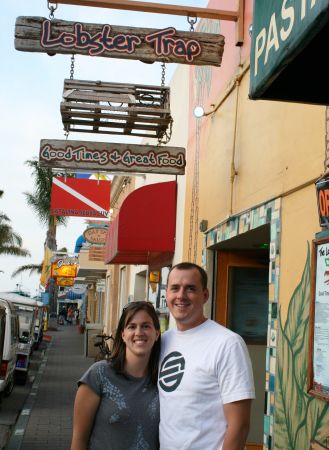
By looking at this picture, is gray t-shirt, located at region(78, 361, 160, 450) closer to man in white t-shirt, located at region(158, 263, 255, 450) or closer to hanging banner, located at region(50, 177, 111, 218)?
man in white t-shirt, located at region(158, 263, 255, 450)

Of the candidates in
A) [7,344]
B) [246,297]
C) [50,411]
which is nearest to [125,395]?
[246,297]

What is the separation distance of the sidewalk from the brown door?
3.00m

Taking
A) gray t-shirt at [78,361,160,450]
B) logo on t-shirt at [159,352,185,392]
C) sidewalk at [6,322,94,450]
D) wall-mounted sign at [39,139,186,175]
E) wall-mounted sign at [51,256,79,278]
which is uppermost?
wall-mounted sign at [39,139,186,175]

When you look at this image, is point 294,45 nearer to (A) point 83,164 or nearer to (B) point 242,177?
(B) point 242,177

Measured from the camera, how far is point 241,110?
6609 mm

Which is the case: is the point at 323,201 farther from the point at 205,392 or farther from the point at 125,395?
the point at 125,395

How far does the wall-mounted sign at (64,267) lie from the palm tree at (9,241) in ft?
73.8

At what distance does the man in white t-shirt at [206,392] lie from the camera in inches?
112

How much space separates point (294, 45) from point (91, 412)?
1.94m

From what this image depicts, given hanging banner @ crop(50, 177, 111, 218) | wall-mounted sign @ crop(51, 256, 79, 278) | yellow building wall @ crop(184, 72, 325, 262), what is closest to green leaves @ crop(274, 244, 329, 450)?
yellow building wall @ crop(184, 72, 325, 262)

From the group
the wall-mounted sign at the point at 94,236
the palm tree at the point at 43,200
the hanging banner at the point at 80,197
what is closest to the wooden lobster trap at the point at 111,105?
the hanging banner at the point at 80,197

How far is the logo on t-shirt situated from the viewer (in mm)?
3034

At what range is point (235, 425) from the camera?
9.27ft

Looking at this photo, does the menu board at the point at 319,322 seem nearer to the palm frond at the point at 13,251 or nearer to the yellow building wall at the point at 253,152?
the yellow building wall at the point at 253,152
